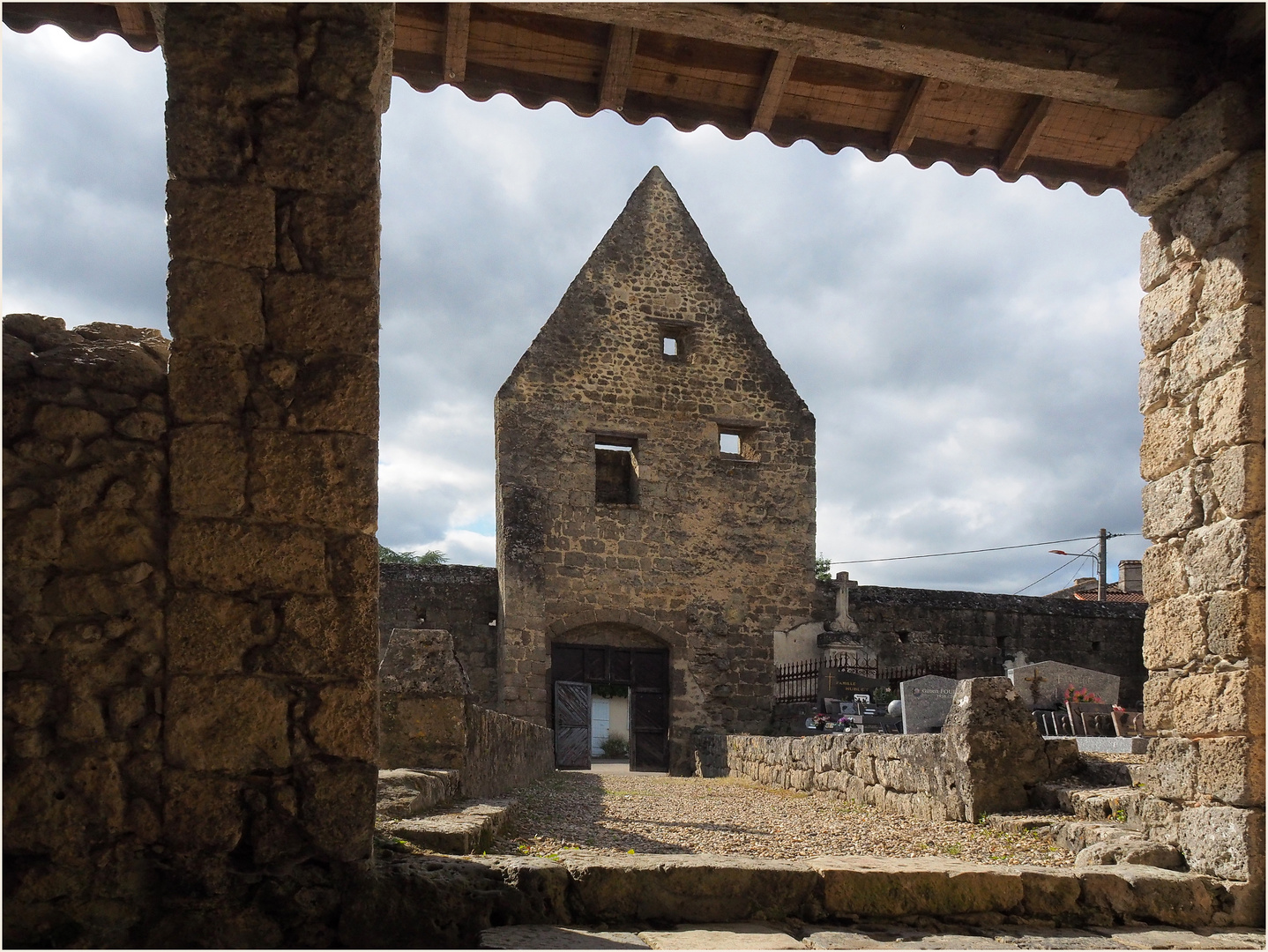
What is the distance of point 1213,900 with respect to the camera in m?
3.96

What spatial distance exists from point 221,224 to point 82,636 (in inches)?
51.3

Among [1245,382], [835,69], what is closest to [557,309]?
[835,69]

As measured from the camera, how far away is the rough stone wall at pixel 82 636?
2.93 meters

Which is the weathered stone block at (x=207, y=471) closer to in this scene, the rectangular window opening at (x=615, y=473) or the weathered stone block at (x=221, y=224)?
the weathered stone block at (x=221, y=224)

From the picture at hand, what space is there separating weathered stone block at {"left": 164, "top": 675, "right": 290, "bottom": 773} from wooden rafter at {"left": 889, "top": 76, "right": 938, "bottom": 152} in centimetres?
379

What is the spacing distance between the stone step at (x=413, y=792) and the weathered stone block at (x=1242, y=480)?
142 inches

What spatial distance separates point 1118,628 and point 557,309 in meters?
12.2

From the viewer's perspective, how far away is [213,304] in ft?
10.6

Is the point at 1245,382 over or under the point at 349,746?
over

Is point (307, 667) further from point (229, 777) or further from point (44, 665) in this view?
point (44, 665)

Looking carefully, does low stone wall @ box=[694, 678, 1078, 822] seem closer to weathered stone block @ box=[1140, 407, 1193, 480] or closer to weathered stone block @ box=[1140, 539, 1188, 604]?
weathered stone block @ box=[1140, 539, 1188, 604]

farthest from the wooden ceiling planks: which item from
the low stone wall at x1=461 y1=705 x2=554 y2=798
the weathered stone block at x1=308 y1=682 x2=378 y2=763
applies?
the low stone wall at x1=461 y1=705 x2=554 y2=798

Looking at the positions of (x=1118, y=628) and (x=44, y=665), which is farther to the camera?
(x=1118, y=628)

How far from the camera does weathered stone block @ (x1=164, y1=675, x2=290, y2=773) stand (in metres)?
3.06
